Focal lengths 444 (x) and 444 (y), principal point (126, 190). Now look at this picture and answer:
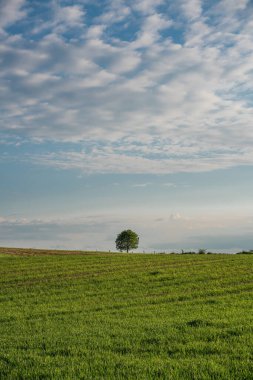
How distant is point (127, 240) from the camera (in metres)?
128

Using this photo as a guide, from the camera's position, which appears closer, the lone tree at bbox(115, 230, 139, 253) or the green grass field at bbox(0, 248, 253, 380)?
the green grass field at bbox(0, 248, 253, 380)

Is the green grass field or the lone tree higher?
the lone tree

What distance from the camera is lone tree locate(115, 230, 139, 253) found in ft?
417

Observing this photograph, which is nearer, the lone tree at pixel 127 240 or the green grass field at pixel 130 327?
the green grass field at pixel 130 327

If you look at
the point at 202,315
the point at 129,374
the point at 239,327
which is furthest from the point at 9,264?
the point at 129,374

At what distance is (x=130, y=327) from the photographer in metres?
18.2

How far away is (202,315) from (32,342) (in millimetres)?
8712

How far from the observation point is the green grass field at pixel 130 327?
1156cm

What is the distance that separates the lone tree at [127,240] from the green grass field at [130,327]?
83.2 m

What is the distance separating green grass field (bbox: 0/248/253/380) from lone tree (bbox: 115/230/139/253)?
83.2 m

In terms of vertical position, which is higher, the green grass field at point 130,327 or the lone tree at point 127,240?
the lone tree at point 127,240

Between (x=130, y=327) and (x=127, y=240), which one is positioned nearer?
(x=130, y=327)

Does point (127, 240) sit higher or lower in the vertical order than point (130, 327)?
higher

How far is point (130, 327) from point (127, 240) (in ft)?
360
